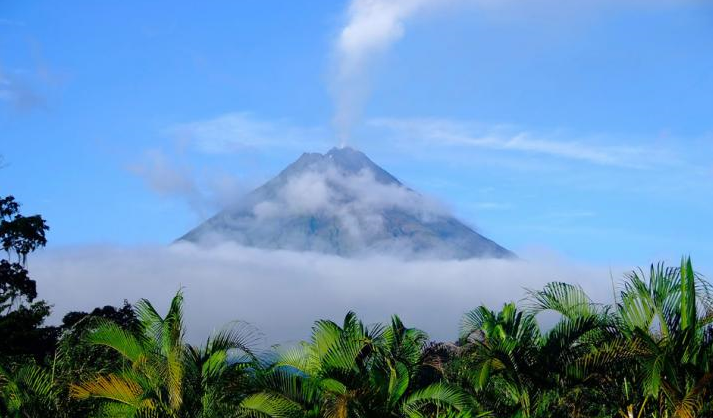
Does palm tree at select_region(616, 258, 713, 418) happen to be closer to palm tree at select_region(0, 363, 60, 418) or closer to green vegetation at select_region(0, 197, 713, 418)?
green vegetation at select_region(0, 197, 713, 418)

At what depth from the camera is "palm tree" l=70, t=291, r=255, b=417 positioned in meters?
13.1

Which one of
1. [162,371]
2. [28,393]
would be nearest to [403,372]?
[162,371]

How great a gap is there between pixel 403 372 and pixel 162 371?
11.2 feet

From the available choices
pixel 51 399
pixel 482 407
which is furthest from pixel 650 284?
pixel 51 399

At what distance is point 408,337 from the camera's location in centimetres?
1428

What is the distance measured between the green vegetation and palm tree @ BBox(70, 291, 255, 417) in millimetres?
19

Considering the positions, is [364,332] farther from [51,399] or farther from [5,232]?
[5,232]

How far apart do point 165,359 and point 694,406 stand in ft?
23.7

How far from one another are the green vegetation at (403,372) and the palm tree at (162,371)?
2cm

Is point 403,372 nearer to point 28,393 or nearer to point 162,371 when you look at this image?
point 162,371

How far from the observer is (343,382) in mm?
12398

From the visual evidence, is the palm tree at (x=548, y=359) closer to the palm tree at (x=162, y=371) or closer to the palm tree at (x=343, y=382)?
the palm tree at (x=343, y=382)

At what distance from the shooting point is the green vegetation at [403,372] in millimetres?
12289

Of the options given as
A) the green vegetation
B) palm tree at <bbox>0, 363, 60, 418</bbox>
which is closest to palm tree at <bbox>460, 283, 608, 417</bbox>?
the green vegetation
